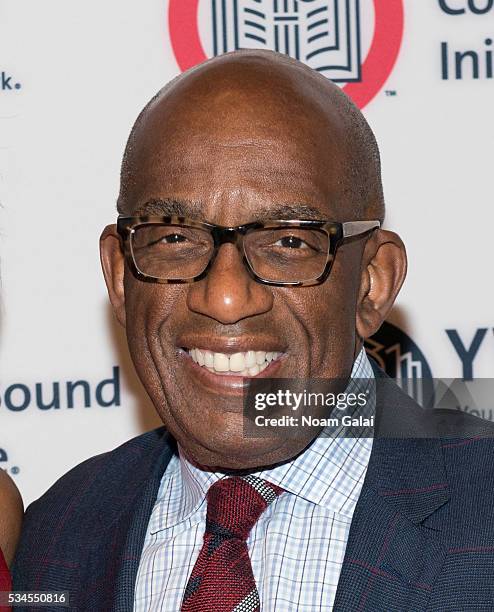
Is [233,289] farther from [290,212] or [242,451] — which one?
[242,451]

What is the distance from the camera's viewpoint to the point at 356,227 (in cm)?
150

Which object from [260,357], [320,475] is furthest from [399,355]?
[260,357]

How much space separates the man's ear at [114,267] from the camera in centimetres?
168

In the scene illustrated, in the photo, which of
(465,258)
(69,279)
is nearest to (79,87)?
(69,279)

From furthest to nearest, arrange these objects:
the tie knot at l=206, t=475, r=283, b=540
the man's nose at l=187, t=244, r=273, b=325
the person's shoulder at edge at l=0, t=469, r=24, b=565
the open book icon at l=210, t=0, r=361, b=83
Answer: the open book icon at l=210, t=0, r=361, b=83, the person's shoulder at edge at l=0, t=469, r=24, b=565, the tie knot at l=206, t=475, r=283, b=540, the man's nose at l=187, t=244, r=273, b=325

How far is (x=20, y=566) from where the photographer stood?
1795 mm

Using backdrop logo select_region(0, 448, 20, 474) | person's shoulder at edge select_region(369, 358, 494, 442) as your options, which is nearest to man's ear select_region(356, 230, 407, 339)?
person's shoulder at edge select_region(369, 358, 494, 442)

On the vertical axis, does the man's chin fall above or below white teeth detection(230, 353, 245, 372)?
below

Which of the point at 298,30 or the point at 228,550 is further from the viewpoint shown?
the point at 298,30

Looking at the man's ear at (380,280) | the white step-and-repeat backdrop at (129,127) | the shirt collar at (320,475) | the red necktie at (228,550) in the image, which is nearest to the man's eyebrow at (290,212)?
the man's ear at (380,280)

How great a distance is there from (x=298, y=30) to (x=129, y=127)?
0.44 m

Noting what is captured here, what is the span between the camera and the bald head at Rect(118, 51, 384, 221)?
4.71 ft

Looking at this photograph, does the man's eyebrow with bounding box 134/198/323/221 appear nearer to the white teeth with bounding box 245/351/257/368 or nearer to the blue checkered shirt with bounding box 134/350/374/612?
the white teeth with bounding box 245/351/257/368

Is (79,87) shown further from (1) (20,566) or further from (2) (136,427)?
(1) (20,566)
